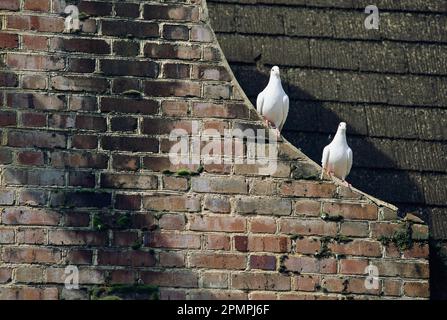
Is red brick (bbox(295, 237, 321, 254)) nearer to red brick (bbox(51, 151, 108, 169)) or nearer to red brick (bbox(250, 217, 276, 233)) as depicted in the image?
red brick (bbox(250, 217, 276, 233))

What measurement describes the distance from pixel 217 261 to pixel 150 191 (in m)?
0.44

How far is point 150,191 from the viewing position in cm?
742

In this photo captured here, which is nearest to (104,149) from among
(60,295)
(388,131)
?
(60,295)

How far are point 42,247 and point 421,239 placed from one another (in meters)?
1.69

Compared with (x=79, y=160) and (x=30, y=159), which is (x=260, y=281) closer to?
(x=79, y=160)

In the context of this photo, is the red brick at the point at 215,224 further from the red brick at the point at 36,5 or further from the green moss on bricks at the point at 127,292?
the red brick at the point at 36,5

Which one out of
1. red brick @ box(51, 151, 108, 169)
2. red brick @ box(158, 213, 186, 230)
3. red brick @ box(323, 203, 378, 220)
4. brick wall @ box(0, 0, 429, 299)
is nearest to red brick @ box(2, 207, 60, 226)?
Result: brick wall @ box(0, 0, 429, 299)

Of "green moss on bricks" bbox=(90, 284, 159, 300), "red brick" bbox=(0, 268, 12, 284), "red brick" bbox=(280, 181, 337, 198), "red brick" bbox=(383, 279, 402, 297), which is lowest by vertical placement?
"green moss on bricks" bbox=(90, 284, 159, 300)

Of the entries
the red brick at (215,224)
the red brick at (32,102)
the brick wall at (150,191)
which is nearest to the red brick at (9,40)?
the brick wall at (150,191)

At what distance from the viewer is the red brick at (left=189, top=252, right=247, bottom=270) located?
733 cm

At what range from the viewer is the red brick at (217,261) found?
7.33 meters

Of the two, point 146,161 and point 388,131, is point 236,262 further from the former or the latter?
point 388,131

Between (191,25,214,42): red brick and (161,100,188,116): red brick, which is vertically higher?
(191,25,214,42): red brick

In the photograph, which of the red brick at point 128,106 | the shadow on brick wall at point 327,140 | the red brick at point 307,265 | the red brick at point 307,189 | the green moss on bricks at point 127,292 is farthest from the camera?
the shadow on brick wall at point 327,140
